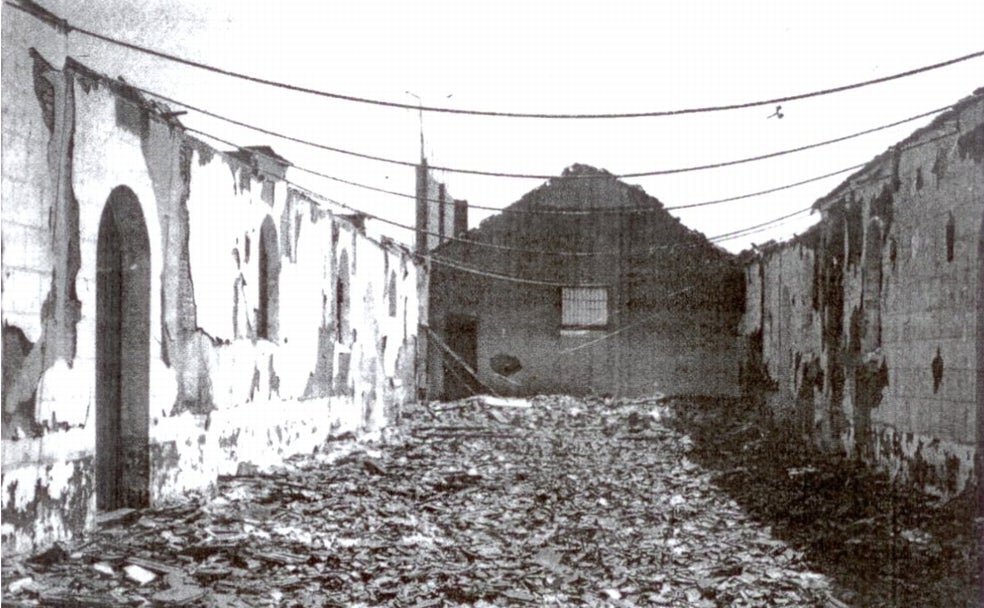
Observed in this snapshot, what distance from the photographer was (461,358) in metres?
24.6

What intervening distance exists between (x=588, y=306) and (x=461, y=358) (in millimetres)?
3741

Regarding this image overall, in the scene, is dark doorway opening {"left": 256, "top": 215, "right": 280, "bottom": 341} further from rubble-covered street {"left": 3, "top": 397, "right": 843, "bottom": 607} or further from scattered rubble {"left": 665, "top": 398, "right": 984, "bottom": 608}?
scattered rubble {"left": 665, "top": 398, "right": 984, "bottom": 608}

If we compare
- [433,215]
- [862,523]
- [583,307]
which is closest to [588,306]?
[583,307]

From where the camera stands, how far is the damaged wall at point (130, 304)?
6.34m

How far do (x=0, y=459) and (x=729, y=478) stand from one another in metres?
8.90

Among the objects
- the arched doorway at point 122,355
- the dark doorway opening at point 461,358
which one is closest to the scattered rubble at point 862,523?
the arched doorway at point 122,355

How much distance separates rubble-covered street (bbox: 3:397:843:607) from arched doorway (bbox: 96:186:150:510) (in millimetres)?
429

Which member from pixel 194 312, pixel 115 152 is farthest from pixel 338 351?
pixel 115 152

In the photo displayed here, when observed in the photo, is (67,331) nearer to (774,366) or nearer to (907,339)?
(907,339)

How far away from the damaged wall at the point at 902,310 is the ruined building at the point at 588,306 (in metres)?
7.36

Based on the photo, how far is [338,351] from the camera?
1516cm

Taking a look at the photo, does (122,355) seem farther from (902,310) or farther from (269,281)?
(902,310)

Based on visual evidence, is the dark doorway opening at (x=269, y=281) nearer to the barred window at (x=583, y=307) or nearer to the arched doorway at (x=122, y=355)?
the arched doorway at (x=122, y=355)

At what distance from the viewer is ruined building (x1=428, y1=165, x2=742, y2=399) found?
24094mm
